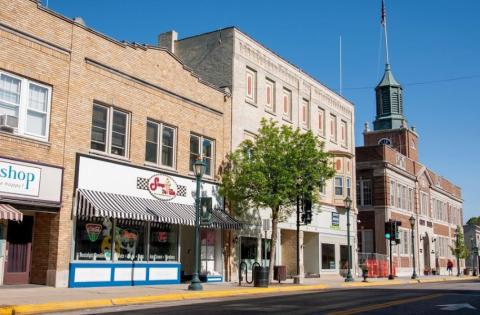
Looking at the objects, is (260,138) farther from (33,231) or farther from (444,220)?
(444,220)

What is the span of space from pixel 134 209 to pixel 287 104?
53.1 ft

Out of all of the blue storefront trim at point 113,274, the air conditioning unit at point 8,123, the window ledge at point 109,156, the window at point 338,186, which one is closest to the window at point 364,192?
the window at point 338,186

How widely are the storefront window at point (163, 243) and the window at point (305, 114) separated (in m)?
14.7

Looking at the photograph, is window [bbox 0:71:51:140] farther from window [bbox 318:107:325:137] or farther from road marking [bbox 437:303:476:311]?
window [bbox 318:107:325:137]

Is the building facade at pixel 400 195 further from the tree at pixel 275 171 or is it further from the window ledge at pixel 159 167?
the window ledge at pixel 159 167

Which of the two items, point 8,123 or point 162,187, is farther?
point 162,187

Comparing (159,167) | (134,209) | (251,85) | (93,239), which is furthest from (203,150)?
(93,239)

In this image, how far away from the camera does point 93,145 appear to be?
69.8 feet

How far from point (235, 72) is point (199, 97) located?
355cm

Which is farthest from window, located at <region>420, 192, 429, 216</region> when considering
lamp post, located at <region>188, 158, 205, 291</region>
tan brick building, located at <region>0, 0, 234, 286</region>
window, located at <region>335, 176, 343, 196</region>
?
lamp post, located at <region>188, 158, 205, 291</region>

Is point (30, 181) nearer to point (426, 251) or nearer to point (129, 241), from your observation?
point (129, 241)

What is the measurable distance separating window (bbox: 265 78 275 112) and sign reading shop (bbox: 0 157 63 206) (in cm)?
1578

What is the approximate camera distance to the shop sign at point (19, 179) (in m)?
17.4

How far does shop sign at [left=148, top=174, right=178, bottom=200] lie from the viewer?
23.4 m
